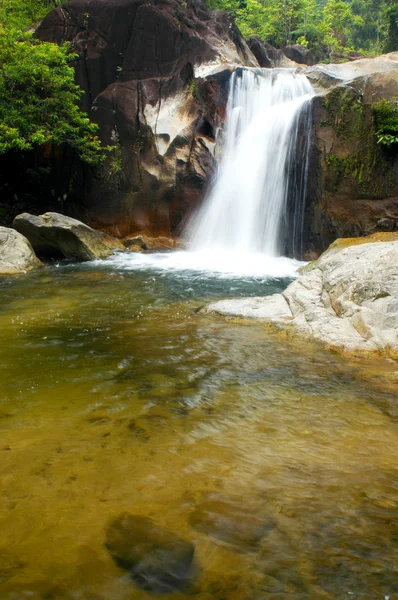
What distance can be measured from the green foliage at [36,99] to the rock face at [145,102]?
1.28 metres

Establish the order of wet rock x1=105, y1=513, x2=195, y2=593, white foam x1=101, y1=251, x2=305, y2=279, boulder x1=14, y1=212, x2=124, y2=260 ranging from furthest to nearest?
boulder x1=14, y1=212, x2=124, y2=260 < white foam x1=101, y1=251, x2=305, y2=279 < wet rock x1=105, y1=513, x2=195, y2=593

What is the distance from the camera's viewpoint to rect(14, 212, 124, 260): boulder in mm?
12758

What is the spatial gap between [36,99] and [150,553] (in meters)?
17.2

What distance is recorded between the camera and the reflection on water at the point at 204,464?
1.79 metres

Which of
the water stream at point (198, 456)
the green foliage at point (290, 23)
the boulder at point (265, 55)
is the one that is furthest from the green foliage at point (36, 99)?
the green foliage at point (290, 23)

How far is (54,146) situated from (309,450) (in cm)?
1815

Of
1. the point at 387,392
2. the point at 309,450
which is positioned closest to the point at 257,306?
the point at 387,392

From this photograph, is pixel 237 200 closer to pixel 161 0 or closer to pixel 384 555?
pixel 161 0

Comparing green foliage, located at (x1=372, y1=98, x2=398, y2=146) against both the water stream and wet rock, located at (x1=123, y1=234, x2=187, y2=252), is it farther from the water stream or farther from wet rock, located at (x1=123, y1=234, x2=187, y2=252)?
the water stream

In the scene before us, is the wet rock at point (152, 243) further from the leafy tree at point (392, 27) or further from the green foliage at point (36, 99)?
the leafy tree at point (392, 27)

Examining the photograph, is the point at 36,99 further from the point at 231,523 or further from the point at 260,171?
the point at 231,523

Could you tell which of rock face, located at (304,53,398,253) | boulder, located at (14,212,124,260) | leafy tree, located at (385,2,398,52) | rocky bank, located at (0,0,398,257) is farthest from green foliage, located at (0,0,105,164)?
leafy tree, located at (385,2,398,52)

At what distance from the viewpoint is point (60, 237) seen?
13.1m

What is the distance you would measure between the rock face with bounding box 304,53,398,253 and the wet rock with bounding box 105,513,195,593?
1180 centimetres
